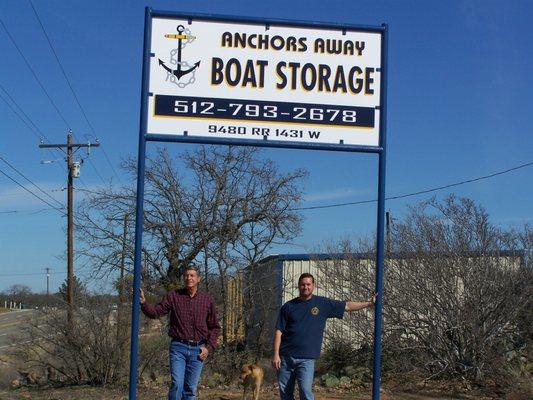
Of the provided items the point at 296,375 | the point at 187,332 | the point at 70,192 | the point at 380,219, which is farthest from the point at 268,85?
the point at 70,192

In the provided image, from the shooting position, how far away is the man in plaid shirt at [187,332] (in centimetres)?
682

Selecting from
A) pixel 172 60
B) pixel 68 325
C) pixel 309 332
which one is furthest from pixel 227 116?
pixel 68 325

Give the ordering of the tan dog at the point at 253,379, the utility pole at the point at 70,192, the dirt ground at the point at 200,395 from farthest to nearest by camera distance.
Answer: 1. the utility pole at the point at 70,192
2. the dirt ground at the point at 200,395
3. the tan dog at the point at 253,379

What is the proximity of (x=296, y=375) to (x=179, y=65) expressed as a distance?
319cm

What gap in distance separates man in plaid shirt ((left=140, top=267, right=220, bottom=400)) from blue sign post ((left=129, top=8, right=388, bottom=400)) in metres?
0.64

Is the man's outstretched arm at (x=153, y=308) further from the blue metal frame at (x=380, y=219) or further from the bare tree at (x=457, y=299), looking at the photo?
the bare tree at (x=457, y=299)

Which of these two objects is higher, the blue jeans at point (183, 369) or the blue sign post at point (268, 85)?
the blue sign post at point (268, 85)

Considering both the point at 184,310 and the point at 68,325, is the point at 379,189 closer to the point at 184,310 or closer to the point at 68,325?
the point at 184,310

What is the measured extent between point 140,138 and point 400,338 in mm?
7784

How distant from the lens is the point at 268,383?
13.5m

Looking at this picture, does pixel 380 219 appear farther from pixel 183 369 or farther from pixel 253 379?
pixel 253 379

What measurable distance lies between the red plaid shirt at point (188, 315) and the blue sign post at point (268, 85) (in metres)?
0.64

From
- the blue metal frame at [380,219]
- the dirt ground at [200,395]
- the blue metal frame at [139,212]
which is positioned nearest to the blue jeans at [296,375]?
the blue metal frame at [380,219]

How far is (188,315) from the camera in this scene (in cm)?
688
